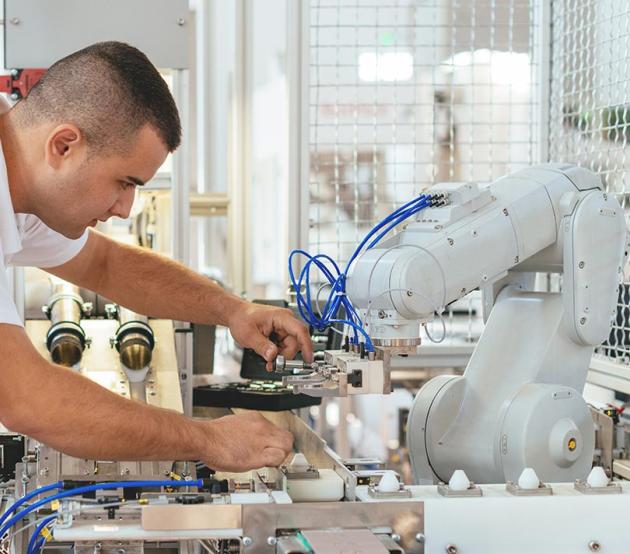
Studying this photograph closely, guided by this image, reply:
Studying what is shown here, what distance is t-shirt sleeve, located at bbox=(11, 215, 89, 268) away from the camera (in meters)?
2.08

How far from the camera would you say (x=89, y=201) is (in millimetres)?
1741

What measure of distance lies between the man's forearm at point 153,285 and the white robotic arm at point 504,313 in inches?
18.8

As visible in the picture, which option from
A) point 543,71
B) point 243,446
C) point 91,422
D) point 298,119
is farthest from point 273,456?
point 543,71

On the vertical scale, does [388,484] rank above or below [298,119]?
below

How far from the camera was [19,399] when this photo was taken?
1.52 meters

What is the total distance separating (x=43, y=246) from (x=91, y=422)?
0.70 meters

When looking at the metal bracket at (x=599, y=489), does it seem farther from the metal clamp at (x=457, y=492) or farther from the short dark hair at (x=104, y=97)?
the short dark hair at (x=104, y=97)

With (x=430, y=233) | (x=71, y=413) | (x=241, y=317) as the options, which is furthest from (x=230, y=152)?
(x=71, y=413)

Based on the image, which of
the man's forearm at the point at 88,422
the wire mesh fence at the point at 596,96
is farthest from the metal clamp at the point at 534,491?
the wire mesh fence at the point at 596,96

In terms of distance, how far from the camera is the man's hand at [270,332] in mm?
2031

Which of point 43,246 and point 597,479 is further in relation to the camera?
point 43,246

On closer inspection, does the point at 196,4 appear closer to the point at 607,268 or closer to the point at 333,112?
the point at 333,112

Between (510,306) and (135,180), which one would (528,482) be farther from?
(135,180)

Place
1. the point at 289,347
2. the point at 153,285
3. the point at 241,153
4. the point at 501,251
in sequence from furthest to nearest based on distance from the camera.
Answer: the point at 241,153 → the point at 153,285 → the point at 289,347 → the point at 501,251
